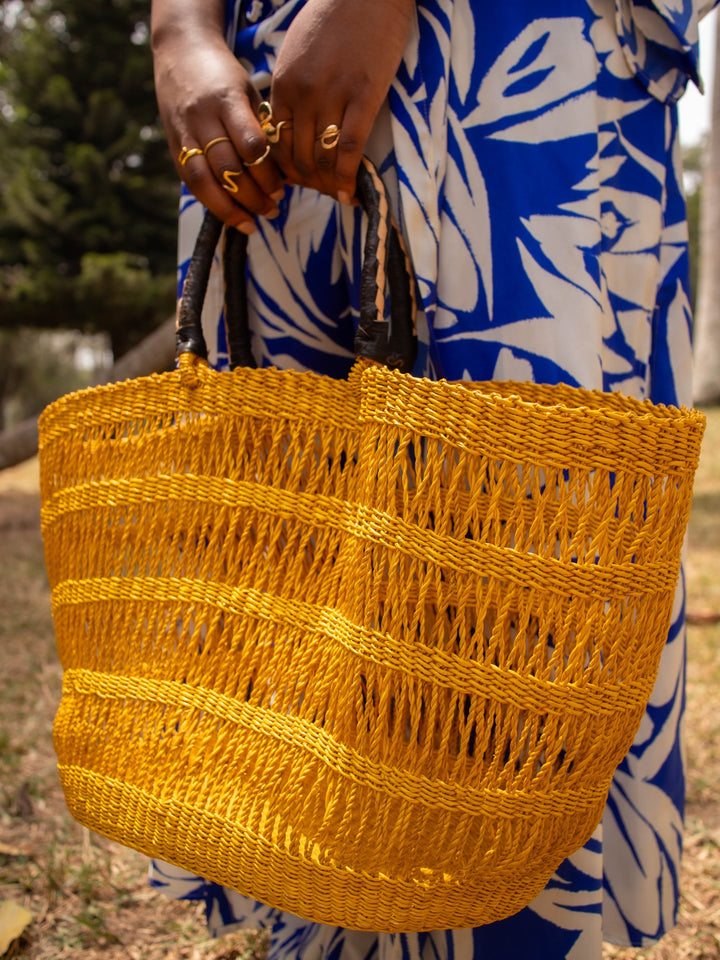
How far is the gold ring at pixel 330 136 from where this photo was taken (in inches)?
24.2

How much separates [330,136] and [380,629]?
1.36 feet

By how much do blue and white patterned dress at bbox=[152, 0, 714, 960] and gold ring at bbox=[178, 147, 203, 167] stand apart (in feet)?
0.35

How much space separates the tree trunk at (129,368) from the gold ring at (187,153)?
159 cm

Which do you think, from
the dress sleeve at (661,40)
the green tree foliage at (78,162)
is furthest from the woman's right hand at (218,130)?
the green tree foliage at (78,162)

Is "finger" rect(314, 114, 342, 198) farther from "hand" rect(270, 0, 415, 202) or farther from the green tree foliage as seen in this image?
the green tree foliage

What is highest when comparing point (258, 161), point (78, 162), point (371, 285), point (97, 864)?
point (78, 162)

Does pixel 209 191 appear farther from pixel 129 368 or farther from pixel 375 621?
pixel 129 368

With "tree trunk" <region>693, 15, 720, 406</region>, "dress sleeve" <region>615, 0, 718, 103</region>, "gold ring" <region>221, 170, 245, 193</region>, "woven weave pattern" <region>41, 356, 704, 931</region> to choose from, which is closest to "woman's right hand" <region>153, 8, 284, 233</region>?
"gold ring" <region>221, 170, 245, 193</region>

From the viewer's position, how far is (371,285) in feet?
1.99

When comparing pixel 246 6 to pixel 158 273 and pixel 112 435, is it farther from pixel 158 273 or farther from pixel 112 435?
pixel 158 273

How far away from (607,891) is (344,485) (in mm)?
579

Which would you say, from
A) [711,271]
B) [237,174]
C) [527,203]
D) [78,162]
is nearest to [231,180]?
[237,174]

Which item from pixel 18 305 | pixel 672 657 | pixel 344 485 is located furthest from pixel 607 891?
pixel 18 305

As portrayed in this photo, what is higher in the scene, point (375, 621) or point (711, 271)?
point (711, 271)
